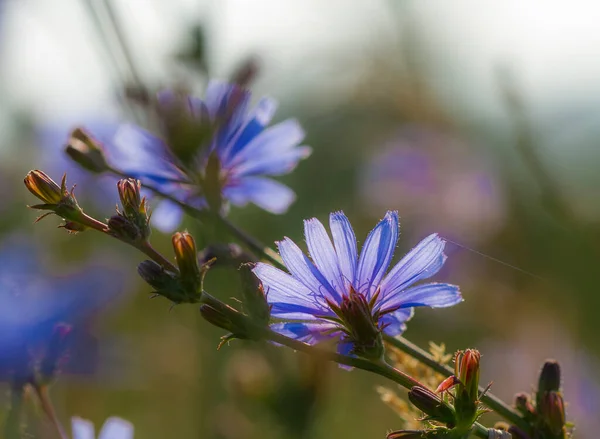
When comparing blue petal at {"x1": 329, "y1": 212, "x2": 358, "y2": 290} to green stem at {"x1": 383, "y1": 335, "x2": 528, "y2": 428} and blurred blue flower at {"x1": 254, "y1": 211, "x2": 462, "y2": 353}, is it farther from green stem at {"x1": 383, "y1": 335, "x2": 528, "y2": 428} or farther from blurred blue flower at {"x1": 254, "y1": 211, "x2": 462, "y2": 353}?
green stem at {"x1": 383, "y1": 335, "x2": 528, "y2": 428}

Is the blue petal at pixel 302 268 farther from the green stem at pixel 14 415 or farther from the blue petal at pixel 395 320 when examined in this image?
the green stem at pixel 14 415

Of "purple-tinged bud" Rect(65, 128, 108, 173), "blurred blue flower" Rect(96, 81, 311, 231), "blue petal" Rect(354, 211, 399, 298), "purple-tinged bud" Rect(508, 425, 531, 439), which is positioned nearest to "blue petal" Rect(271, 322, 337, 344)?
"blue petal" Rect(354, 211, 399, 298)

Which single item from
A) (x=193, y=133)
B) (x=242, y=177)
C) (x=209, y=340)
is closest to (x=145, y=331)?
(x=209, y=340)

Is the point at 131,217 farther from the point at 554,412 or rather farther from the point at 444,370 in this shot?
the point at 554,412

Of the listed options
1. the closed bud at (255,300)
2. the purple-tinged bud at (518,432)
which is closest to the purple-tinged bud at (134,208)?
the closed bud at (255,300)

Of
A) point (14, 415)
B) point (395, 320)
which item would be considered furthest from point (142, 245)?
point (395, 320)
